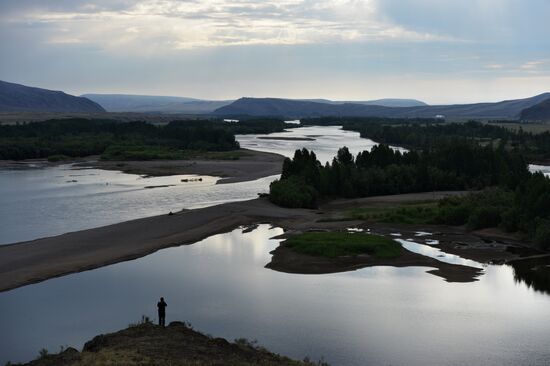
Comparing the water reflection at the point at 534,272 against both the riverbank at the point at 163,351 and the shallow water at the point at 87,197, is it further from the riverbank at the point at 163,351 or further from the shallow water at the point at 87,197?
the shallow water at the point at 87,197

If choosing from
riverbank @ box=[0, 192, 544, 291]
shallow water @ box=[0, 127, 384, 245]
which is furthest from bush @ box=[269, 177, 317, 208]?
shallow water @ box=[0, 127, 384, 245]

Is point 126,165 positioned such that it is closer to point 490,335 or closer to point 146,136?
point 146,136

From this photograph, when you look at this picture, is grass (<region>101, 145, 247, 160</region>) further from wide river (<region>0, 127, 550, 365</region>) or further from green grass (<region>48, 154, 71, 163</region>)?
wide river (<region>0, 127, 550, 365</region>)

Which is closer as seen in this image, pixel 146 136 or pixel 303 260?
pixel 303 260

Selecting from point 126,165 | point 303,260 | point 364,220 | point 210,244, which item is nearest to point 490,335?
point 303,260

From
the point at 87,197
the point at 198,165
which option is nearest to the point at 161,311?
the point at 87,197

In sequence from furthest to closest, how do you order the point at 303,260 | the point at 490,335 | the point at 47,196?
the point at 47,196 → the point at 303,260 → the point at 490,335

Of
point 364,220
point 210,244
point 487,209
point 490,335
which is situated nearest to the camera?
point 490,335
